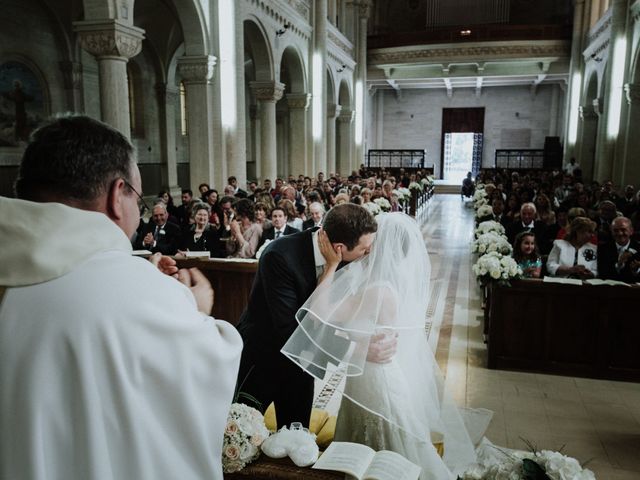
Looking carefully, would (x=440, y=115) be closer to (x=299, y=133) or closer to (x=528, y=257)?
(x=299, y=133)

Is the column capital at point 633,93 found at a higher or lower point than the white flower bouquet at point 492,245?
higher

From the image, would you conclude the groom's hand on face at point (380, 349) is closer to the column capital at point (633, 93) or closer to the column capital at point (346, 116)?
the column capital at point (633, 93)

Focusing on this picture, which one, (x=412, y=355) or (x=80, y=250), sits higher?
(x=80, y=250)

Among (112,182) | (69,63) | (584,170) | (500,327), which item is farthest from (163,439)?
(584,170)

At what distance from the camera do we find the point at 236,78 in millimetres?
13359

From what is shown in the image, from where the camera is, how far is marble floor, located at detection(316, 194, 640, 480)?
4.39m

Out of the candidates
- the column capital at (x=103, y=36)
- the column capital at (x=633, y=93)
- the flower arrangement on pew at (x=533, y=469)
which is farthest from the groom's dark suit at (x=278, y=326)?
the column capital at (x=633, y=93)

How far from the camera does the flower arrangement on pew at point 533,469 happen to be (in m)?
2.09

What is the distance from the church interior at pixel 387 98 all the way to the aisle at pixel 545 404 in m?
0.02

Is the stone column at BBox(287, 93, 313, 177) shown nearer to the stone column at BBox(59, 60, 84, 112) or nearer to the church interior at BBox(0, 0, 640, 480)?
the church interior at BBox(0, 0, 640, 480)

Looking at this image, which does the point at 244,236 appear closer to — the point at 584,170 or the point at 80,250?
the point at 80,250

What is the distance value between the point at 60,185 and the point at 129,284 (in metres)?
0.35

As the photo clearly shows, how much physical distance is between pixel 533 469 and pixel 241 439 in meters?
1.20

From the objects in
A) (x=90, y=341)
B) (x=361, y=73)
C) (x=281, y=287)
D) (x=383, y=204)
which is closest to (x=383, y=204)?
(x=383, y=204)
